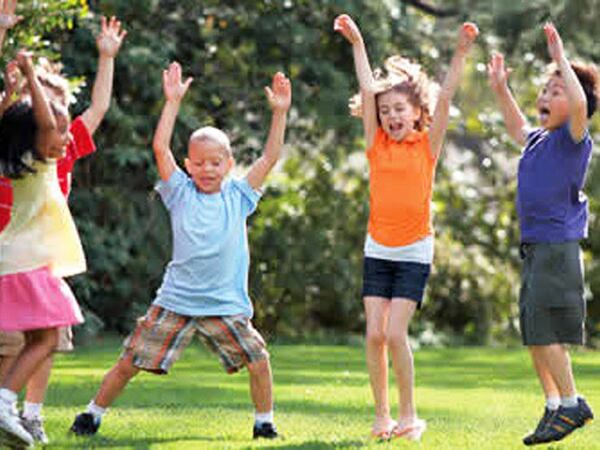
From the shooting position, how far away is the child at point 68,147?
7.05 metres

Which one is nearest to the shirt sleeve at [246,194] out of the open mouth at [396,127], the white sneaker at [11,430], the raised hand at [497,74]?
the open mouth at [396,127]

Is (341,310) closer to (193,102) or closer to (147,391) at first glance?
(193,102)

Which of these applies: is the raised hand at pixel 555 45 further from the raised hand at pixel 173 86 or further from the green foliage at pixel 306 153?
the green foliage at pixel 306 153

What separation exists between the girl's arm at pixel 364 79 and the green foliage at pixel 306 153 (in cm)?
745

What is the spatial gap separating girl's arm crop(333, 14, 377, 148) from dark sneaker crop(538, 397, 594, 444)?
1566 mm

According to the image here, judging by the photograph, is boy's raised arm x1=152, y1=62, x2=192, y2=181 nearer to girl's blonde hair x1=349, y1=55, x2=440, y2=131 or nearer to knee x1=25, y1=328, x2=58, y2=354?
girl's blonde hair x1=349, y1=55, x2=440, y2=131

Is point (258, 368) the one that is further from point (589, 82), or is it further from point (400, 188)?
point (589, 82)

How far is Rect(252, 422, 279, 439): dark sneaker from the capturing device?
753 centimetres

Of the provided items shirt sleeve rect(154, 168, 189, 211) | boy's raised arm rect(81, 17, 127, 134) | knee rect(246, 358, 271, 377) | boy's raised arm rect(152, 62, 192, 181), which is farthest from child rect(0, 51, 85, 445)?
knee rect(246, 358, 271, 377)

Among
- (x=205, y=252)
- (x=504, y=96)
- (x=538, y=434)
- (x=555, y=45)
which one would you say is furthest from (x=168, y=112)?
(x=538, y=434)

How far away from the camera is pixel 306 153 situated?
17.7 m

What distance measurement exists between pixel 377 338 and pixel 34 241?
1756 millimetres

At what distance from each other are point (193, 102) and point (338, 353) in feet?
11.9

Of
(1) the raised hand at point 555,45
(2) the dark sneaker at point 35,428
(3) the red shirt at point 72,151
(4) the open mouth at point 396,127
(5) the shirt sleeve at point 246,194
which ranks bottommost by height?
(2) the dark sneaker at point 35,428
